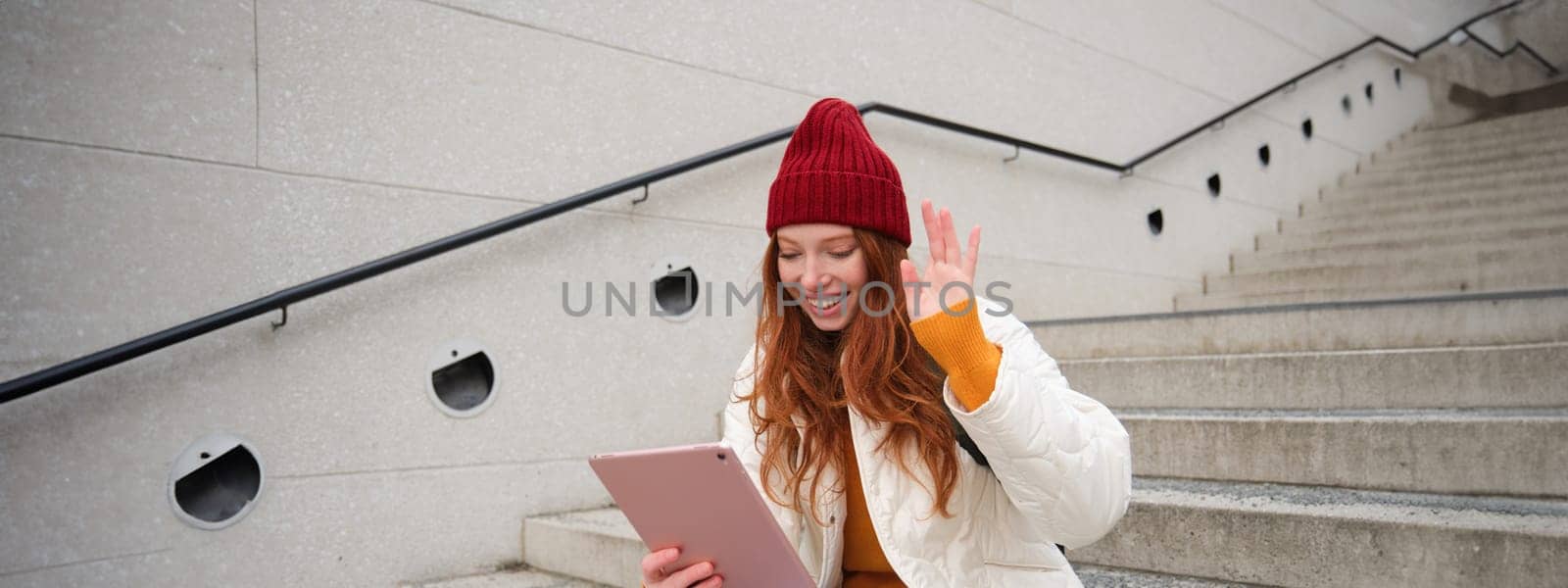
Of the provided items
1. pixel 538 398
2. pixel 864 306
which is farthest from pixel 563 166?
pixel 864 306

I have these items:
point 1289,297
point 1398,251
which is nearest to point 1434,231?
point 1398,251

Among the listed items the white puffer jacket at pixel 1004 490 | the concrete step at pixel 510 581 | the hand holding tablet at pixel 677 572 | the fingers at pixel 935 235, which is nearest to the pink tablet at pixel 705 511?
the hand holding tablet at pixel 677 572

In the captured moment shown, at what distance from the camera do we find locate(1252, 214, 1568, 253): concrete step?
4191 mm

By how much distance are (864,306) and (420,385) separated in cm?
174

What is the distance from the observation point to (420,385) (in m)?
2.68

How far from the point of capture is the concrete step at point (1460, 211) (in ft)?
14.7

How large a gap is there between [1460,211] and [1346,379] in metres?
2.84

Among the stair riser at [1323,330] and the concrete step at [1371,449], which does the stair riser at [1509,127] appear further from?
the concrete step at [1371,449]

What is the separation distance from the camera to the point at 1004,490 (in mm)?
1272

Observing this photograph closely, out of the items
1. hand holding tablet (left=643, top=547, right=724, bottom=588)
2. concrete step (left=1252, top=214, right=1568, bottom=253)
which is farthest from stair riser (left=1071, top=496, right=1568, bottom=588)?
concrete step (left=1252, top=214, right=1568, bottom=253)

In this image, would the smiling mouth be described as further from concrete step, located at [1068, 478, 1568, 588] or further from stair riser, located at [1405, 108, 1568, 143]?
stair riser, located at [1405, 108, 1568, 143]

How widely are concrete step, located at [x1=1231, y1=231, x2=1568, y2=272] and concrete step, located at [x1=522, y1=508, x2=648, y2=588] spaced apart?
347 centimetres

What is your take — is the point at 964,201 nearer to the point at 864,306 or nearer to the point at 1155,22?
the point at 1155,22

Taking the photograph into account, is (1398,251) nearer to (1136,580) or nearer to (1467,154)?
(1467,154)
